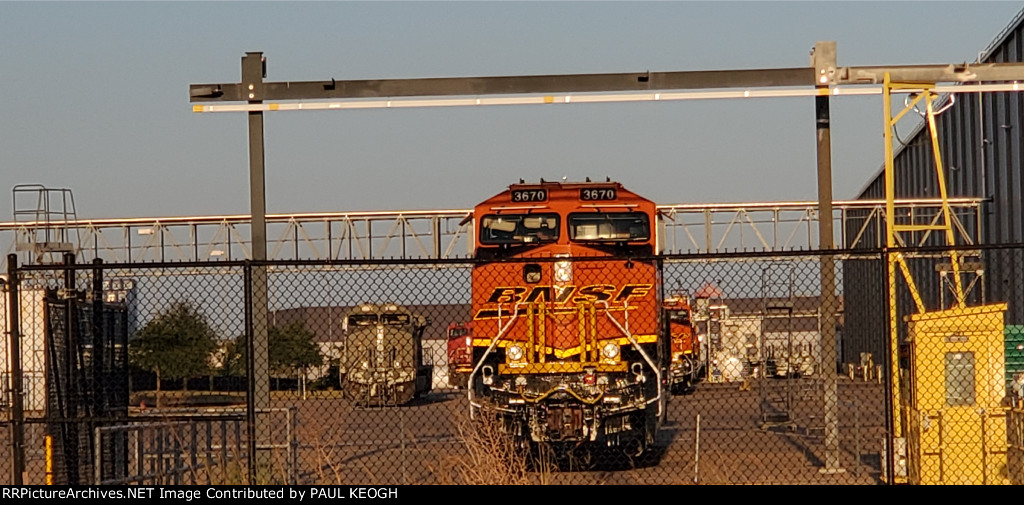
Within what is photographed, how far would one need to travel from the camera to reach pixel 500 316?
17.8 m

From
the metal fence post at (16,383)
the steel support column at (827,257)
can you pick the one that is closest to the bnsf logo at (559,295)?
the steel support column at (827,257)

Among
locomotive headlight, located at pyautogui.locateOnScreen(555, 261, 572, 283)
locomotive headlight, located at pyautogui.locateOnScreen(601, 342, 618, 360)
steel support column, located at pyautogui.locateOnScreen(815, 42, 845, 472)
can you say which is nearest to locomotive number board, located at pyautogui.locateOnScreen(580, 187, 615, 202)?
locomotive headlight, located at pyautogui.locateOnScreen(555, 261, 572, 283)

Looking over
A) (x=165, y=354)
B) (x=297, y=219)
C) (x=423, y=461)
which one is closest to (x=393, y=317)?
(x=297, y=219)

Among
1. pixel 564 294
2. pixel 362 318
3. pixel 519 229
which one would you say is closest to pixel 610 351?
pixel 564 294

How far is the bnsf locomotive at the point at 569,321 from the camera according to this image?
17516 mm

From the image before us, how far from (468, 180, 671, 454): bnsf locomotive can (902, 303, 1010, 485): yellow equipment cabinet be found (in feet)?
12.4

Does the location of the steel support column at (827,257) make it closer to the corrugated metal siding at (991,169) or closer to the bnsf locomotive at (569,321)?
the bnsf locomotive at (569,321)

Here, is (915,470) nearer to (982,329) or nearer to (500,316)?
(982,329)

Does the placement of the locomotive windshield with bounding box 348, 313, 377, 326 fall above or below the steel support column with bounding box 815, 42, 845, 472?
below

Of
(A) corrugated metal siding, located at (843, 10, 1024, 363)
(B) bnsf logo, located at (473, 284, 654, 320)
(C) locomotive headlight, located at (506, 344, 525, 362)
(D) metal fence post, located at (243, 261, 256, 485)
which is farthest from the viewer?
(A) corrugated metal siding, located at (843, 10, 1024, 363)

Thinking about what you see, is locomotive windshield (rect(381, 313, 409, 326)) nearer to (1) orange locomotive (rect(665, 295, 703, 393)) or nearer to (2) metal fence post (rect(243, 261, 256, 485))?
(1) orange locomotive (rect(665, 295, 703, 393))

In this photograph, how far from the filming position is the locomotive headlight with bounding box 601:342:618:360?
701 inches

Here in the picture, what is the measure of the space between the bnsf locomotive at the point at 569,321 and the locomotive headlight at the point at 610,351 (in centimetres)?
2

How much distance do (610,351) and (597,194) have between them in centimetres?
253
